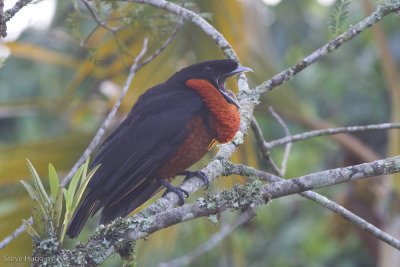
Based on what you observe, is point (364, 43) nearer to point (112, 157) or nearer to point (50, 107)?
point (50, 107)

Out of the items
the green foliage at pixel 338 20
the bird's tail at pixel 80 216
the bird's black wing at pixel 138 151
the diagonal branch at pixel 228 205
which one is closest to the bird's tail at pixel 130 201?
the bird's black wing at pixel 138 151

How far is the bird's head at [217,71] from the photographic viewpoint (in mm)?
2648

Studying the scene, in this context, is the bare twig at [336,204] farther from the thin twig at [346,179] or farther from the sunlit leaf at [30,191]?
the sunlit leaf at [30,191]

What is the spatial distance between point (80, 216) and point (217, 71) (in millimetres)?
956

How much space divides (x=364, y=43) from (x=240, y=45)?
3546 millimetres

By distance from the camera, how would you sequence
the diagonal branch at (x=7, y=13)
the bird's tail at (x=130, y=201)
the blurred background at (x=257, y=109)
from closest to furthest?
1. the diagonal branch at (x=7, y=13)
2. the bird's tail at (x=130, y=201)
3. the blurred background at (x=257, y=109)

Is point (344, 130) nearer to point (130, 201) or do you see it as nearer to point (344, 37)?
point (344, 37)

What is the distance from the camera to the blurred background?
329cm

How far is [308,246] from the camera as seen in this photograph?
5363mm

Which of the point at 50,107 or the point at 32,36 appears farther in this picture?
the point at 32,36

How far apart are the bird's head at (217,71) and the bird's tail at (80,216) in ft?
→ 2.58

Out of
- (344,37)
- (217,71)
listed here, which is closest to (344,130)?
(344,37)

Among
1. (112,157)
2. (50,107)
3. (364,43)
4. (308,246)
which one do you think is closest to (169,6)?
(112,157)

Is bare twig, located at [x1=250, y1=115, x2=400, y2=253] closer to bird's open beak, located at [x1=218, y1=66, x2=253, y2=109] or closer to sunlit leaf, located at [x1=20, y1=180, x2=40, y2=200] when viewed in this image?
bird's open beak, located at [x1=218, y1=66, x2=253, y2=109]
